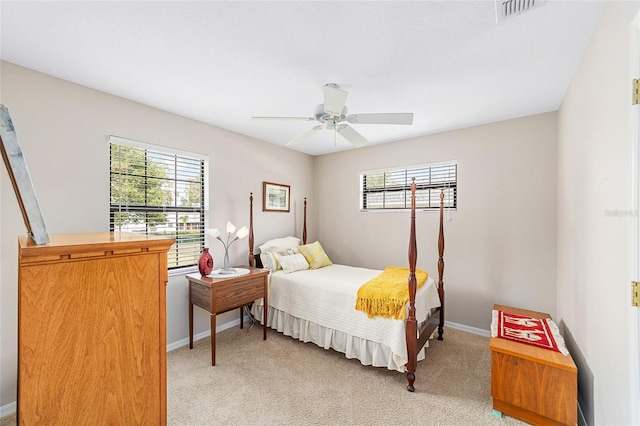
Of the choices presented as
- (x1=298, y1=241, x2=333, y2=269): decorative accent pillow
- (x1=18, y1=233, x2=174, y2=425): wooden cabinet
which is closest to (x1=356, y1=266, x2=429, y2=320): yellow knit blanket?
(x1=298, y1=241, x2=333, y2=269): decorative accent pillow

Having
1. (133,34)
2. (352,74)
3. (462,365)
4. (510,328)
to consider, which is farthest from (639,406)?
(133,34)

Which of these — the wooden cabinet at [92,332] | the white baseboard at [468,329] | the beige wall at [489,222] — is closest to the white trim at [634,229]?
the wooden cabinet at [92,332]

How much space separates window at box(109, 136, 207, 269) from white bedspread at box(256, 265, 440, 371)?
43.1 inches

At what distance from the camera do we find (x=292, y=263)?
357 centimetres

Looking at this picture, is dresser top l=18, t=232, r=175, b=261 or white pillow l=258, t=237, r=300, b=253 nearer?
dresser top l=18, t=232, r=175, b=261

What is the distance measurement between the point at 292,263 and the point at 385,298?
1404 millimetres

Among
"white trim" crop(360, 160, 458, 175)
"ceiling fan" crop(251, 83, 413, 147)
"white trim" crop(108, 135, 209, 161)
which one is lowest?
"white trim" crop(360, 160, 458, 175)

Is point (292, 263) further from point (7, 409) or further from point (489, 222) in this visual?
point (7, 409)

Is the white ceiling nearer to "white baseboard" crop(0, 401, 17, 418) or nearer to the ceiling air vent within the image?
the ceiling air vent

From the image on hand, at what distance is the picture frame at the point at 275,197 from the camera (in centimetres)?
407

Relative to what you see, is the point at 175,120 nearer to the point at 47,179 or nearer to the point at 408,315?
the point at 47,179

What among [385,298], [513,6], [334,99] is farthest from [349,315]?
[513,6]

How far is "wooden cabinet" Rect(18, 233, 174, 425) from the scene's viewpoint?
750 mm

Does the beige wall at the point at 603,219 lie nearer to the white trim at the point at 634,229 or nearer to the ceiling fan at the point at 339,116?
the white trim at the point at 634,229
